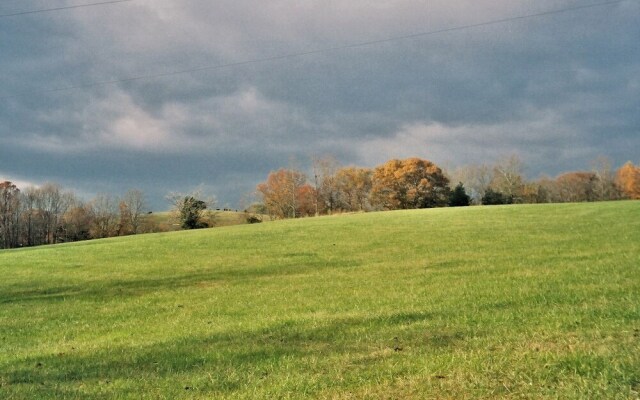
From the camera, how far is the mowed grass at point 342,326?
6230mm

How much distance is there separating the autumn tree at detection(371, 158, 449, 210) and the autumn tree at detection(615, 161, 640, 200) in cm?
3771

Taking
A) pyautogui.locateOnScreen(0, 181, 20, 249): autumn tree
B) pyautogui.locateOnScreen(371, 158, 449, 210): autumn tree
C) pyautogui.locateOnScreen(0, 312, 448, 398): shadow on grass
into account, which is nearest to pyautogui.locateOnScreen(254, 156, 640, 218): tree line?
pyautogui.locateOnScreen(371, 158, 449, 210): autumn tree

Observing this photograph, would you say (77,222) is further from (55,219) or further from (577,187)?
(577,187)

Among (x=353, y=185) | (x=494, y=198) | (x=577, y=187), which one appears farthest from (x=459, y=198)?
(x=577, y=187)

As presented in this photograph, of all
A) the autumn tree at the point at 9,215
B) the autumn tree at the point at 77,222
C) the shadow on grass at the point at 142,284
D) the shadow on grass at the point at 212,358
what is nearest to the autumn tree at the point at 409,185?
the autumn tree at the point at 77,222

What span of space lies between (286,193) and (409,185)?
28057 millimetres

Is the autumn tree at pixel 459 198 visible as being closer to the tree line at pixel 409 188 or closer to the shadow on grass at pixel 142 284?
the tree line at pixel 409 188

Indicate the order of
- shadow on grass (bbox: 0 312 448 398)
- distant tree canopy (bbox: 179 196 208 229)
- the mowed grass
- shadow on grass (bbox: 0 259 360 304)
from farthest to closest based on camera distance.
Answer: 1. distant tree canopy (bbox: 179 196 208 229)
2. shadow on grass (bbox: 0 259 360 304)
3. shadow on grass (bbox: 0 312 448 398)
4. the mowed grass

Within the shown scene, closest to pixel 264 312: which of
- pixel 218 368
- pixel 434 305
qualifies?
pixel 434 305

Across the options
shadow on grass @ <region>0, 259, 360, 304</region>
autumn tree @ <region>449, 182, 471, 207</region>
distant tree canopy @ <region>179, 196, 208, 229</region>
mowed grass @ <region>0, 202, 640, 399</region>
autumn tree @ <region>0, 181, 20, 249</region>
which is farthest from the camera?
autumn tree @ <region>0, 181, 20, 249</region>

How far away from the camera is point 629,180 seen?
107562 millimetres

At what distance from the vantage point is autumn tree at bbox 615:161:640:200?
349 ft

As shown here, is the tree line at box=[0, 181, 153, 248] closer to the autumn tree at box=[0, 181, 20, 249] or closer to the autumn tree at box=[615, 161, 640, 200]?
the autumn tree at box=[0, 181, 20, 249]

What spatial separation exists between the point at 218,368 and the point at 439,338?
363 cm
